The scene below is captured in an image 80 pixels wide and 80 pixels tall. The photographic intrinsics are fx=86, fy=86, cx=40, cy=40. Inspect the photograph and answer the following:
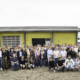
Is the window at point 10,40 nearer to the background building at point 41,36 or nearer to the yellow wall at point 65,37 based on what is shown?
the background building at point 41,36

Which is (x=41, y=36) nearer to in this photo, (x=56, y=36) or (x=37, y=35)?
(x=37, y=35)

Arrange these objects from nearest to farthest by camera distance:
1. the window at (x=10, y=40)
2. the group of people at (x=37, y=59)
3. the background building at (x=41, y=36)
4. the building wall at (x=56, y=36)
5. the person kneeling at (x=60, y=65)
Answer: the person kneeling at (x=60, y=65), the group of people at (x=37, y=59), the background building at (x=41, y=36), the building wall at (x=56, y=36), the window at (x=10, y=40)

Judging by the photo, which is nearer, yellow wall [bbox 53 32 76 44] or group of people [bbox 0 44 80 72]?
group of people [bbox 0 44 80 72]

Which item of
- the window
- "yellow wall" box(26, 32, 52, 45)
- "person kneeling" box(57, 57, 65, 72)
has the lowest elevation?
"person kneeling" box(57, 57, 65, 72)

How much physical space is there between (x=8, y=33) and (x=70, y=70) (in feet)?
29.2

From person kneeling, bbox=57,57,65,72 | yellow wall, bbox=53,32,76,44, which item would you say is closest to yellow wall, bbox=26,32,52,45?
yellow wall, bbox=53,32,76,44

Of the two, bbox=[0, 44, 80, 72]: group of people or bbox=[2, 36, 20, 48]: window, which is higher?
bbox=[2, 36, 20, 48]: window

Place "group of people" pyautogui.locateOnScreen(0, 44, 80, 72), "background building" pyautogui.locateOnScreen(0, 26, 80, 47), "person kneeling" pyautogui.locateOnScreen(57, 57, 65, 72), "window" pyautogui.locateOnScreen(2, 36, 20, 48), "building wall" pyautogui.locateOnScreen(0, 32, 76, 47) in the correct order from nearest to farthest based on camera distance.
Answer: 1. "person kneeling" pyautogui.locateOnScreen(57, 57, 65, 72)
2. "group of people" pyautogui.locateOnScreen(0, 44, 80, 72)
3. "background building" pyautogui.locateOnScreen(0, 26, 80, 47)
4. "building wall" pyautogui.locateOnScreen(0, 32, 76, 47)
5. "window" pyautogui.locateOnScreen(2, 36, 20, 48)

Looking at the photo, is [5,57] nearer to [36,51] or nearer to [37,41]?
[36,51]

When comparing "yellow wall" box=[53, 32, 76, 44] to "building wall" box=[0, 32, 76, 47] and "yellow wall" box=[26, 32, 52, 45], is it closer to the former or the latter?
"building wall" box=[0, 32, 76, 47]

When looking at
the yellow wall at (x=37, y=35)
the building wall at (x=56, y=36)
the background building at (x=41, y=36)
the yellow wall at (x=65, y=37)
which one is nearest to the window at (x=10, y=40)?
the background building at (x=41, y=36)

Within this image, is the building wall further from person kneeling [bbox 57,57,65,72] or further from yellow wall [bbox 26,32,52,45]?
person kneeling [bbox 57,57,65,72]

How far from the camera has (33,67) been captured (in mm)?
6680

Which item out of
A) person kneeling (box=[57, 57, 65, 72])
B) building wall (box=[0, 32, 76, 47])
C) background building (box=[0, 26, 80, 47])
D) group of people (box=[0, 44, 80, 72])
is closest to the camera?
person kneeling (box=[57, 57, 65, 72])
